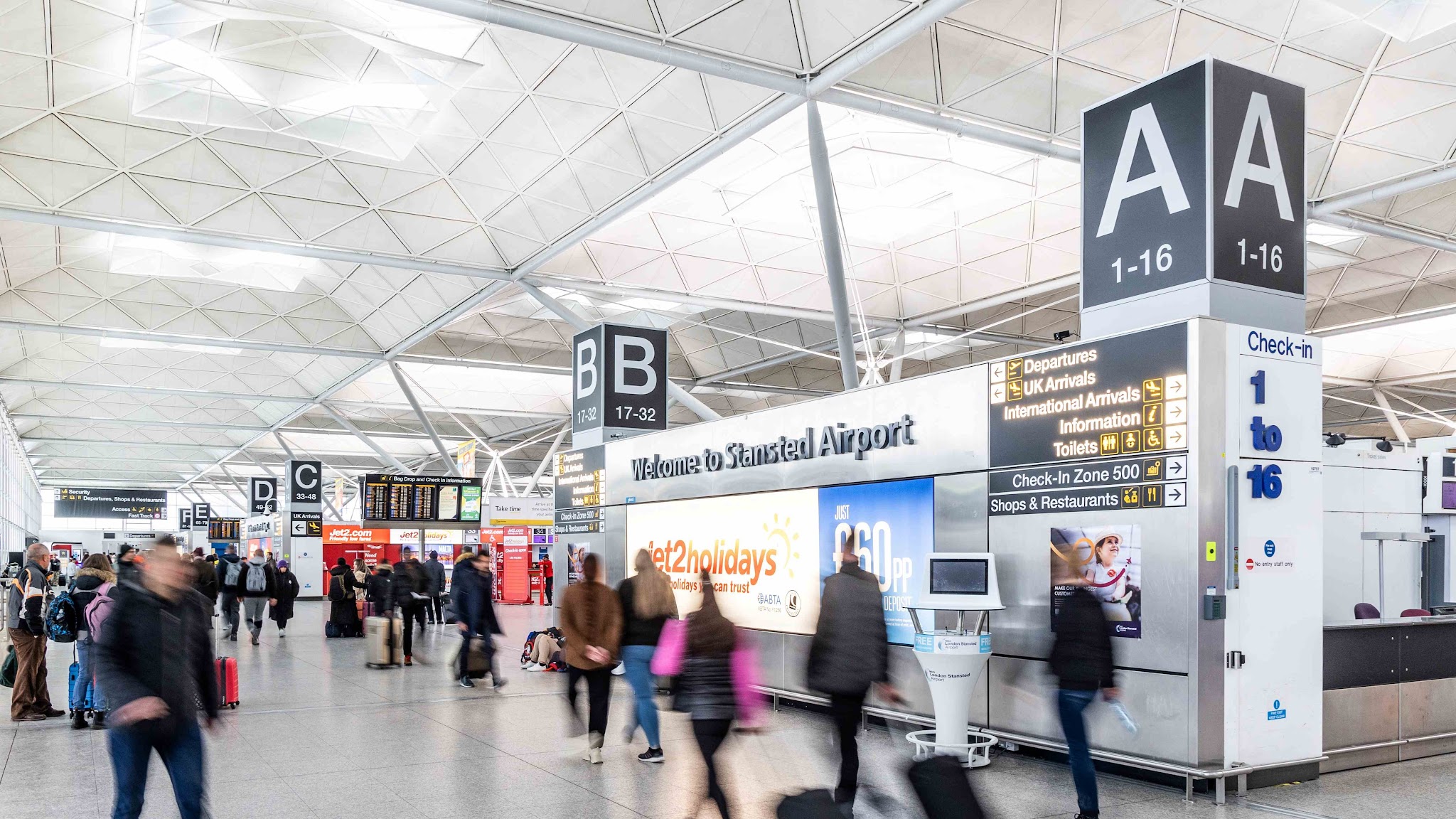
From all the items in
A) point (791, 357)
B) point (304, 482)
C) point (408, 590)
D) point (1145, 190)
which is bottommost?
point (408, 590)

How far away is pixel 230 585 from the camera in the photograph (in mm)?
22875

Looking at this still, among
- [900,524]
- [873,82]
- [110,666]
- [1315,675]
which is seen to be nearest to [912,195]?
[873,82]

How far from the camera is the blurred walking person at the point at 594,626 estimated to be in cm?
889

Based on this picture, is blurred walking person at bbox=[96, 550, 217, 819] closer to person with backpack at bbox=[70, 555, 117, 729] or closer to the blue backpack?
person with backpack at bbox=[70, 555, 117, 729]

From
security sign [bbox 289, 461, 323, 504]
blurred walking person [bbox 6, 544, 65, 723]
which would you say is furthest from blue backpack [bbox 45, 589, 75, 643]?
security sign [bbox 289, 461, 323, 504]

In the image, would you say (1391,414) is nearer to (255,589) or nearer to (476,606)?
(476,606)

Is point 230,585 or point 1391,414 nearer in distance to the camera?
point 230,585

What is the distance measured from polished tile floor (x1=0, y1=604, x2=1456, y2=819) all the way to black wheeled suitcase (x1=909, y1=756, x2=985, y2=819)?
4.90 feet

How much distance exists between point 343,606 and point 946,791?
22.5 meters

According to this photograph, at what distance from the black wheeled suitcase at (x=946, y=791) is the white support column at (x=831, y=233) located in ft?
43.9

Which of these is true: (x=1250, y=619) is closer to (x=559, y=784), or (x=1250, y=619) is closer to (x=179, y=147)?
(x=559, y=784)

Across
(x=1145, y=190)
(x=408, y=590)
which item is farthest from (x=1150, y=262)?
(x=408, y=590)

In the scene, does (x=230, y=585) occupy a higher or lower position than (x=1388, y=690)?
lower

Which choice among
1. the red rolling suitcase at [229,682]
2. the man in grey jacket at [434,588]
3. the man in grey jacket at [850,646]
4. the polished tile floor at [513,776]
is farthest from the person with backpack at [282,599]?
the man in grey jacket at [850,646]
